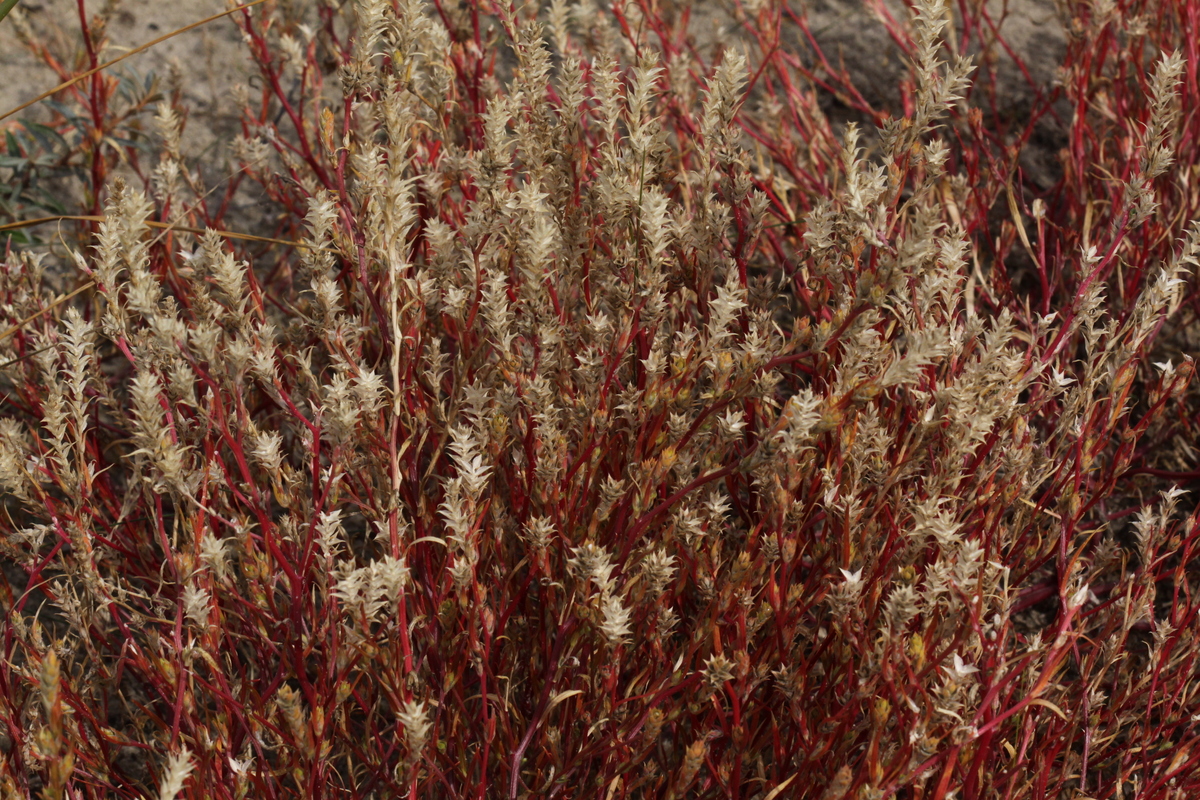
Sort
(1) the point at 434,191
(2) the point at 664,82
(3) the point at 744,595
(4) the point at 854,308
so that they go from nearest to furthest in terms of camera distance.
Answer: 1. (4) the point at 854,308
2. (3) the point at 744,595
3. (1) the point at 434,191
4. (2) the point at 664,82

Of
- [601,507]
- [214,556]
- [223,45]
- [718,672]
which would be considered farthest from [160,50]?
[718,672]

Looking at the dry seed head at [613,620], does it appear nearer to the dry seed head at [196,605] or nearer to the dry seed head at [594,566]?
the dry seed head at [594,566]

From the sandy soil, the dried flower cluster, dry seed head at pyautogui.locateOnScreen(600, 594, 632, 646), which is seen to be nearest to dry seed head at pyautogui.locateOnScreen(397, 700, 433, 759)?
the dried flower cluster

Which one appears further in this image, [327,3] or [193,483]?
[327,3]

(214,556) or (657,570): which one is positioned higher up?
(214,556)

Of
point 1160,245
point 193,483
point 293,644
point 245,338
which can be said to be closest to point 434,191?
point 245,338

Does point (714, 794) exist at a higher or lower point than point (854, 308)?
lower

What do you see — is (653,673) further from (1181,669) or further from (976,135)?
(976,135)

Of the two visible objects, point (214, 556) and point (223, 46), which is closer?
point (214, 556)

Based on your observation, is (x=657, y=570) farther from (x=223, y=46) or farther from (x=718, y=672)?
(x=223, y=46)

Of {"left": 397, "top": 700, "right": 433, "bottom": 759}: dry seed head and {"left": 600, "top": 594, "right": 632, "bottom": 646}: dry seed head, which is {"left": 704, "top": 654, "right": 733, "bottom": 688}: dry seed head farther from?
{"left": 397, "top": 700, "right": 433, "bottom": 759}: dry seed head

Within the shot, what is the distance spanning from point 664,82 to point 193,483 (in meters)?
1.70

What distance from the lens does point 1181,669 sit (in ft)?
4.60

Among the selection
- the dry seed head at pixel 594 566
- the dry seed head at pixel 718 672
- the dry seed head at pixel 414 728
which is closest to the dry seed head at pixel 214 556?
the dry seed head at pixel 414 728
